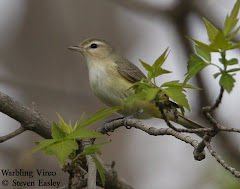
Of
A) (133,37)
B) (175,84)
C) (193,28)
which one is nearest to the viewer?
(175,84)

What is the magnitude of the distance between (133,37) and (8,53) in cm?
243

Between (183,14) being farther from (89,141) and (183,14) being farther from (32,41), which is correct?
(32,41)

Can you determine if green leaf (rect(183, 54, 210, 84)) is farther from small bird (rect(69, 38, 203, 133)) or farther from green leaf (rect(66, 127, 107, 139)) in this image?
small bird (rect(69, 38, 203, 133))

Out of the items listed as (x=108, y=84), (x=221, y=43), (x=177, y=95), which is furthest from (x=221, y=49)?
(x=108, y=84)

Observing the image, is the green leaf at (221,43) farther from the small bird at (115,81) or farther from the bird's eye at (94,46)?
the bird's eye at (94,46)

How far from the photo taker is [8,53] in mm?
7605

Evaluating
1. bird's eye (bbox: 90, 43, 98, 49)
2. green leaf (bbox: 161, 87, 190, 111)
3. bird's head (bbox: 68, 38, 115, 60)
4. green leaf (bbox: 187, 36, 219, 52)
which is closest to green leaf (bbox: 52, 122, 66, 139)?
green leaf (bbox: 161, 87, 190, 111)

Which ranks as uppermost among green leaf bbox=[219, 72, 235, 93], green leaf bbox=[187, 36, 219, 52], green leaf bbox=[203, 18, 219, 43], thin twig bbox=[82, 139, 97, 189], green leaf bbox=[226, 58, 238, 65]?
green leaf bbox=[203, 18, 219, 43]

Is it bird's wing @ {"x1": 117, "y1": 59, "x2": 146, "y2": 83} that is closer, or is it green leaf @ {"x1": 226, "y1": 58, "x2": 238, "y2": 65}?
green leaf @ {"x1": 226, "y1": 58, "x2": 238, "y2": 65}

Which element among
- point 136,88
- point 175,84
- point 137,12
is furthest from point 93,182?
point 137,12

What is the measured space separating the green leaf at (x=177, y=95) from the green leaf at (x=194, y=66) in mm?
167

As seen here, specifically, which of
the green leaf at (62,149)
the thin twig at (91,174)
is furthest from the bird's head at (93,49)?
the green leaf at (62,149)

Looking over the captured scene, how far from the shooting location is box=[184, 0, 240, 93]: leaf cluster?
6.32ft

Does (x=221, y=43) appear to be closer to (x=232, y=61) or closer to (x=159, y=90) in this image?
(x=232, y=61)
